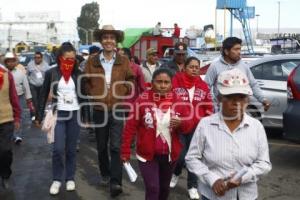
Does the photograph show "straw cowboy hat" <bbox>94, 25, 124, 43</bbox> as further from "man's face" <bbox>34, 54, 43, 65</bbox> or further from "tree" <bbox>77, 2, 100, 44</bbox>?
"tree" <bbox>77, 2, 100, 44</bbox>

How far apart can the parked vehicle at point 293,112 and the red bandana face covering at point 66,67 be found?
3.22 m

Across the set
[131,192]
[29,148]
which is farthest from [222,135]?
[29,148]

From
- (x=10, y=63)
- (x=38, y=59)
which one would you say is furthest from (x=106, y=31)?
(x=38, y=59)

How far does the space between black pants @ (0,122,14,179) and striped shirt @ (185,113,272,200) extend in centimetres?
338

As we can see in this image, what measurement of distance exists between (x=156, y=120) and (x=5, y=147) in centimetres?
230

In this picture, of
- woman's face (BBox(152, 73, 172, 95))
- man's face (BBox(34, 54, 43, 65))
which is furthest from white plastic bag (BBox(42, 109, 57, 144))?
man's face (BBox(34, 54, 43, 65))

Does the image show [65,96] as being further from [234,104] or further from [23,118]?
[23,118]

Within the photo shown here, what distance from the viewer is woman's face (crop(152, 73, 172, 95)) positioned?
14.9 ft

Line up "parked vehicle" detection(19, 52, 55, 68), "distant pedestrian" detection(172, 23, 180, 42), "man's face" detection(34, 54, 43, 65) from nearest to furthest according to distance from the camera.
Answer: "man's face" detection(34, 54, 43, 65)
"parked vehicle" detection(19, 52, 55, 68)
"distant pedestrian" detection(172, 23, 180, 42)

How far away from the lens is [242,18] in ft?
105

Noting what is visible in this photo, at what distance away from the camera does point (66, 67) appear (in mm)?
6055

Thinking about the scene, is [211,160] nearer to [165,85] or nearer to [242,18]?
[165,85]

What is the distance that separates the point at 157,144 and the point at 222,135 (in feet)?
4.70

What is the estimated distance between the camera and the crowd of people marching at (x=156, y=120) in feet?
10.2
